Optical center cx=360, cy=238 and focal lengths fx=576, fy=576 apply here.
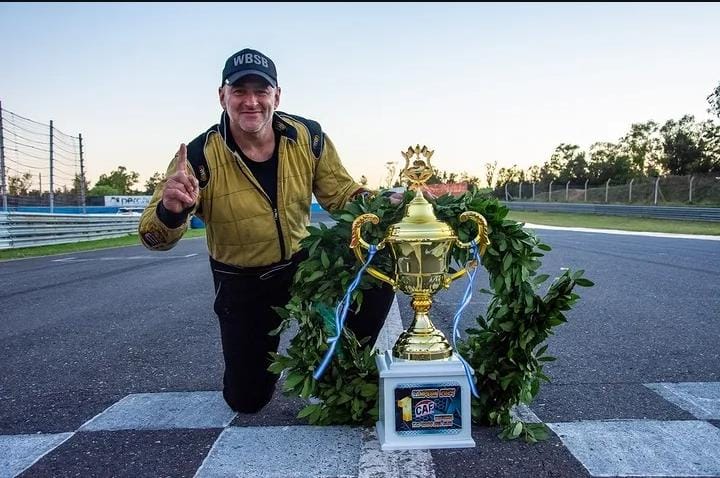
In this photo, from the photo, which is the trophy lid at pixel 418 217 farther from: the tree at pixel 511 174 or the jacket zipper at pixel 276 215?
the tree at pixel 511 174

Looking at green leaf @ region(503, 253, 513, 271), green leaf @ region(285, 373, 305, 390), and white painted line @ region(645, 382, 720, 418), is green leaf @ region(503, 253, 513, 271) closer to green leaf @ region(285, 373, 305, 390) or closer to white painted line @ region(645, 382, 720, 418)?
green leaf @ region(285, 373, 305, 390)

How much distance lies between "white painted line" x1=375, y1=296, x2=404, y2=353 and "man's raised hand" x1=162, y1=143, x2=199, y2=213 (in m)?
1.77

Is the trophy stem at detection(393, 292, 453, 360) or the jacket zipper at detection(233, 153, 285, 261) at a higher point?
the jacket zipper at detection(233, 153, 285, 261)

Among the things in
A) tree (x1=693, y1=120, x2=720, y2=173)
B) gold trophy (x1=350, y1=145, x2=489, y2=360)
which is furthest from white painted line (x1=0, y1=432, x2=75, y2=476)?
tree (x1=693, y1=120, x2=720, y2=173)

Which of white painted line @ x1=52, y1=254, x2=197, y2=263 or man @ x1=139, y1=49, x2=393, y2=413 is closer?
man @ x1=139, y1=49, x2=393, y2=413

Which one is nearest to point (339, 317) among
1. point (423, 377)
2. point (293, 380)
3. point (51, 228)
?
point (293, 380)

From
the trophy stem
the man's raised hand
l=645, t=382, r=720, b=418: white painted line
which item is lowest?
l=645, t=382, r=720, b=418: white painted line

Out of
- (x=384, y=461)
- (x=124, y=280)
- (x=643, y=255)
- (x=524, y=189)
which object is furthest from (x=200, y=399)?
(x=524, y=189)

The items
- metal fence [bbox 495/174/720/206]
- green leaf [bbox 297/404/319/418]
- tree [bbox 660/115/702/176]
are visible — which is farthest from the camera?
tree [bbox 660/115/702/176]

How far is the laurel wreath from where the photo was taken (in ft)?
9.20

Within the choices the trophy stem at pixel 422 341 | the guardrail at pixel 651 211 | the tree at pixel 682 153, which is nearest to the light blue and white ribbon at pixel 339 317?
the trophy stem at pixel 422 341

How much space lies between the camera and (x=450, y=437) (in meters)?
2.69

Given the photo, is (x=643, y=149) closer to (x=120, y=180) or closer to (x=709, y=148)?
(x=709, y=148)

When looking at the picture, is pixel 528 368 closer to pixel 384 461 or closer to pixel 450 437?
pixel 450 437
